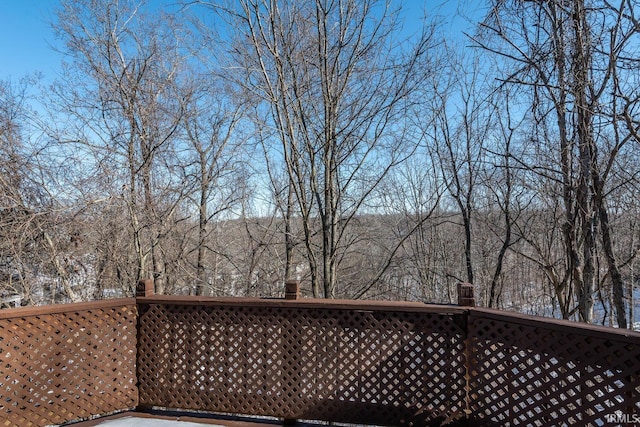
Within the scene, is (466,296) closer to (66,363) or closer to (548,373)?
(548,373)

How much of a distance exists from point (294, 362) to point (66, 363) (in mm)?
1703

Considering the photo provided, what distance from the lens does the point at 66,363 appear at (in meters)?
2.57

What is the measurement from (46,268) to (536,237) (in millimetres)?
9169

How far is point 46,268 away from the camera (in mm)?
6398

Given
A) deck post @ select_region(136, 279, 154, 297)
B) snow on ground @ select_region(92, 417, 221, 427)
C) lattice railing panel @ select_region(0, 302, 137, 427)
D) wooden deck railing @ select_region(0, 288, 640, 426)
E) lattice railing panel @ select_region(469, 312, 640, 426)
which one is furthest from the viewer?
deck post @ select_region(136, 279, 154, 297)

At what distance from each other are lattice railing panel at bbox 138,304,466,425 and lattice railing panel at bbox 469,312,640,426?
0.51 ft

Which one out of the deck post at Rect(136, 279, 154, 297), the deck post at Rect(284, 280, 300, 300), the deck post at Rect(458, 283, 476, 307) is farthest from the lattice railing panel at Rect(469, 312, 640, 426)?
the deck post at Rect(136, 279, 154, 297)

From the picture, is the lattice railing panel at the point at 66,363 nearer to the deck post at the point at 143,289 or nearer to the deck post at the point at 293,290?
the deck post at the point at 143,289

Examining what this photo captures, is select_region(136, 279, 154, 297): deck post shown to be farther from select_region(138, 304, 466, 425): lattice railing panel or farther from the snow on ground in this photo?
the snow on ground

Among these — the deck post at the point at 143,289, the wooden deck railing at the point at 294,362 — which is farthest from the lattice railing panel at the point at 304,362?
the deck post at the point at 143,289

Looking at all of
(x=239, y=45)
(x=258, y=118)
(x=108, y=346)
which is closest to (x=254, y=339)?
(x=108, y=346)

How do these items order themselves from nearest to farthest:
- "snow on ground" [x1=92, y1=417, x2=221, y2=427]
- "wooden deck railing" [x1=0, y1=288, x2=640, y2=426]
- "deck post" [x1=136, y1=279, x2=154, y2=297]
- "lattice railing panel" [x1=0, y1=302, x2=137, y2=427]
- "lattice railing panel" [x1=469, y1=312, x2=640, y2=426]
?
"lattice railing panel" [x1=469, y1=312, x2=640, y2=426]
"wooden deck railing" [x1=0, y1=288, x2=640, y2=426]
"lattice railing panel" [x1=0, y1=302, x2=137, y2=427]
"snow on ground" [x1=92, y1=417, x2=221, y2=427]
"deck post" [x1=136, y1=279, x2=154, y2=297]

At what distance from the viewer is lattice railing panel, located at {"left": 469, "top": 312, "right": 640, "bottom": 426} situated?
1773mm

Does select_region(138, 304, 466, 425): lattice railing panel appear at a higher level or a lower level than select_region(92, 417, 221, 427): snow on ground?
higher
